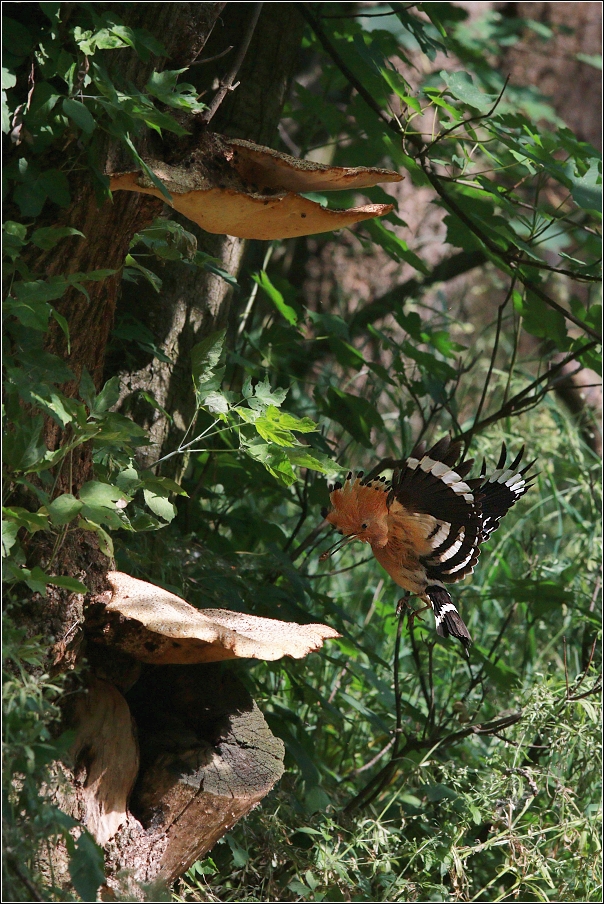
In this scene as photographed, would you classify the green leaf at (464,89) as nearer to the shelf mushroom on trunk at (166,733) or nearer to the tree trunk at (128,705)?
the tree trunk at (128,705)

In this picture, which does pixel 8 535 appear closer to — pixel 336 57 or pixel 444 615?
pixel 444 615

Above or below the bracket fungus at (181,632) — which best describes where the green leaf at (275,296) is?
above

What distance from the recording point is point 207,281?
77.5 inches

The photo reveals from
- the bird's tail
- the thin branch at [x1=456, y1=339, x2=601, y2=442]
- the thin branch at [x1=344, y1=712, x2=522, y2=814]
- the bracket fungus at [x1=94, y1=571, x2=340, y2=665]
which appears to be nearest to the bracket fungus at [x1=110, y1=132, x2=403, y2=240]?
the bracket fungus at [x1=94, y1=571, x2=340, y2=665]

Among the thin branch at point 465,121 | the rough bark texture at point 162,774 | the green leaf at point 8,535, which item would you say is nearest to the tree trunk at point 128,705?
the rough bark texture at point 162,774

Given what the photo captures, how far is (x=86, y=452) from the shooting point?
127cm

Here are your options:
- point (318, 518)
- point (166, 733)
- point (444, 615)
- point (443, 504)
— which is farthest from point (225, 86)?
point (318, 518)

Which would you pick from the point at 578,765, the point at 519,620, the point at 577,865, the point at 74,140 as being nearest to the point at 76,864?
the point at 74,140

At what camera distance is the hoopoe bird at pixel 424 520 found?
1.40 m

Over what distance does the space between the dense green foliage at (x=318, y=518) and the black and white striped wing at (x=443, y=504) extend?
0.16m

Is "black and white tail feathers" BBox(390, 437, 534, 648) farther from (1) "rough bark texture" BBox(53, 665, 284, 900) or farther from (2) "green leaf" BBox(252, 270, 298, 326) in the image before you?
(2) "green leaf" BBox(252, 270, 298, 326)

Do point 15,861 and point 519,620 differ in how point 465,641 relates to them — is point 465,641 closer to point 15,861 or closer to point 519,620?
point 15,861

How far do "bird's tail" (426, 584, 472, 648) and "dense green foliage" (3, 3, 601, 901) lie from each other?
0.14 metres

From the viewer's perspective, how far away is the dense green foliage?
104 centimetres
